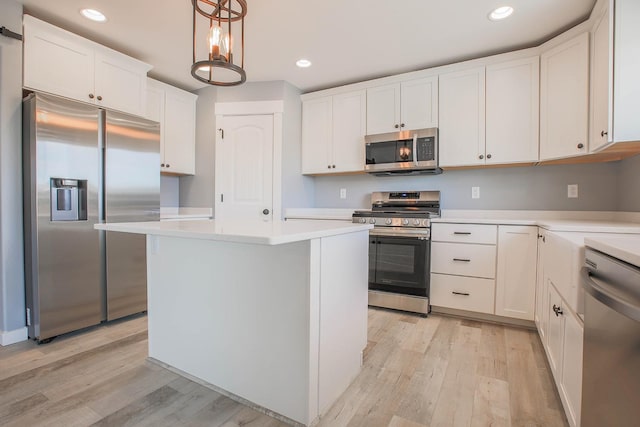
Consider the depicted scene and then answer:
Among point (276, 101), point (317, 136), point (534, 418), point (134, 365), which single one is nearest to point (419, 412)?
point (534, 418)

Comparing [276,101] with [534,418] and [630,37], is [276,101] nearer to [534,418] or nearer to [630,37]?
[630,37]

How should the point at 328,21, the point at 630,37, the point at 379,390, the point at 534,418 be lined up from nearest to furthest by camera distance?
the point at 534,418 < the point at 379,390 < the point at 630,37 < the point at 328,21

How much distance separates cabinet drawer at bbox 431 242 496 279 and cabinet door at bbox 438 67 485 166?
79cm

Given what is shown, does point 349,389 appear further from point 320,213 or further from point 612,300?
point 320,213

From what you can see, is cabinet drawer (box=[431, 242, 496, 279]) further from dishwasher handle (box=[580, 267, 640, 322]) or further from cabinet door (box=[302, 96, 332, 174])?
dishwasher handle (box=[580, 267, 640, 322])

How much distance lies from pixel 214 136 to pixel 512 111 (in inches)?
122

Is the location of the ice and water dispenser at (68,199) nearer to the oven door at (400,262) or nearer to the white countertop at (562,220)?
the oven door at (400,262)

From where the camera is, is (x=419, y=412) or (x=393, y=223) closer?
(x=419, y=412)

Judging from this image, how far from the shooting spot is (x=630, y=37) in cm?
179

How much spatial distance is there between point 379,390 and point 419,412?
0.23 metres

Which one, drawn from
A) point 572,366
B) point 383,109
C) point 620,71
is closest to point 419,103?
point 383,109

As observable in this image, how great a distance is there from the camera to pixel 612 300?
775 millimetres

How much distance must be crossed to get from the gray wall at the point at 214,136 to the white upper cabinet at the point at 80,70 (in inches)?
31.9

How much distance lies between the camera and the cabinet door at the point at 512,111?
8.51ft
